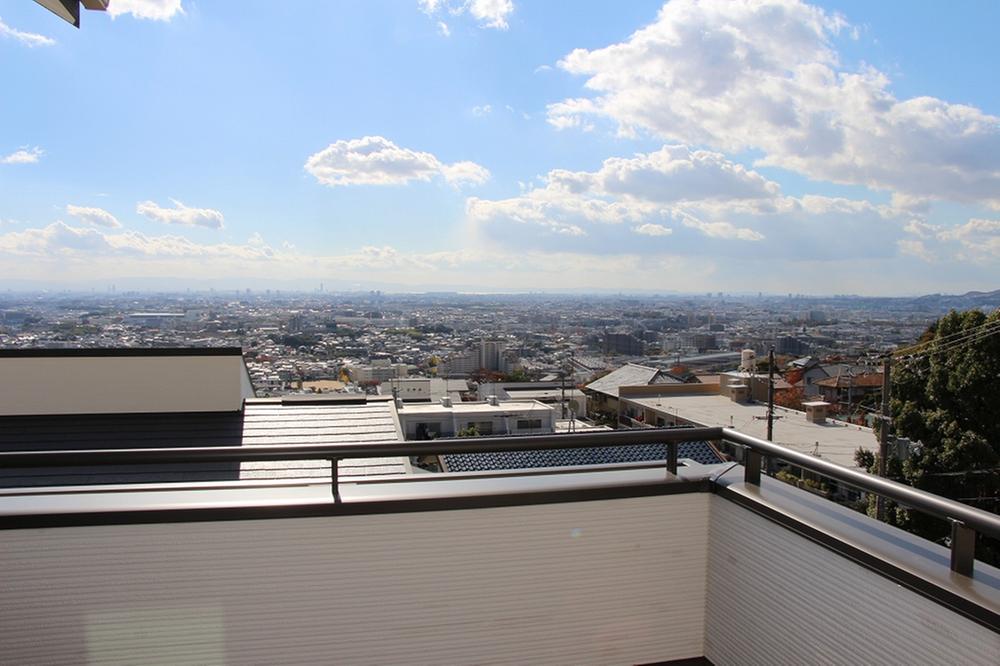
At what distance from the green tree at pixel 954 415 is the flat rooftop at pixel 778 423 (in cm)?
181

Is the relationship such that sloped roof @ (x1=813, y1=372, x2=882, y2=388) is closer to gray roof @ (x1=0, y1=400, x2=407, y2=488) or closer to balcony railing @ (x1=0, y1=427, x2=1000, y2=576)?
gray roof @ (x1=0, y1=400, x2=407, y2=488)

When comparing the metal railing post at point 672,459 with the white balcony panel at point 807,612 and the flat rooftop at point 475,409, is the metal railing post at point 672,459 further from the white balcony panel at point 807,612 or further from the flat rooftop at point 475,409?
the flat rooftop at point 475,409

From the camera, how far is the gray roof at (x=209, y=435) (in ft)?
13.8

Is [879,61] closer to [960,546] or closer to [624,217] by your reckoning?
[624,217]

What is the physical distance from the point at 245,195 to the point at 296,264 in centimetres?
644

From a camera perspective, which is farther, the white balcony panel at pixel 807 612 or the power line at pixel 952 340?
the power line at pixel 952 340

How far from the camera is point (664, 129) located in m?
16.4

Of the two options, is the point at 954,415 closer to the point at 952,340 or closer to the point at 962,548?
the point at 952,340

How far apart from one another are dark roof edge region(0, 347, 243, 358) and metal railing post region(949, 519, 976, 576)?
533 centimetres

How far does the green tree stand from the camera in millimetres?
9289

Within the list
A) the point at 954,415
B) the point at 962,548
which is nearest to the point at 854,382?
the point at 954,415

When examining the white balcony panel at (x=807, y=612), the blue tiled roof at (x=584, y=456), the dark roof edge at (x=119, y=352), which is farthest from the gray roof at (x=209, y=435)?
the white balcony panel at (x=807, y=612)

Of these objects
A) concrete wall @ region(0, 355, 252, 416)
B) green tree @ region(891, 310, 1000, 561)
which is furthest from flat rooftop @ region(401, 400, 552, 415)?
green tree @ region(891, 310, 1000, 561)

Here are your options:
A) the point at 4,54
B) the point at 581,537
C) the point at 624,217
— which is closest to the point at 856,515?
the point at 581,537
